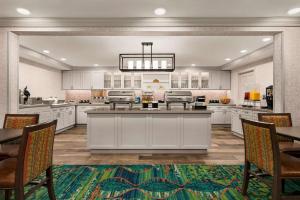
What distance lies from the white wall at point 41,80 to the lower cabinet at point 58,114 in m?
1.11

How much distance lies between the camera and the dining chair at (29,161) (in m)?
1.54

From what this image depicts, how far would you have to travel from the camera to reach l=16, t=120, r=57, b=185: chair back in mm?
1559

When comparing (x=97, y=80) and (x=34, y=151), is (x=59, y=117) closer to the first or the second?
(x=97, y=80)

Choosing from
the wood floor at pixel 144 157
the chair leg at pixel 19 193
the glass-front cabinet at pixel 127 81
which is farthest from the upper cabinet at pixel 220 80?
the chair leg at pixel 19 193

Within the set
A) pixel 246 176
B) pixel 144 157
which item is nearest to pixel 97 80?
pixel 144 157

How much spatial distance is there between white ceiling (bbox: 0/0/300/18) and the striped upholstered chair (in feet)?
6.66

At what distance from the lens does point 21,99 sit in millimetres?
5473

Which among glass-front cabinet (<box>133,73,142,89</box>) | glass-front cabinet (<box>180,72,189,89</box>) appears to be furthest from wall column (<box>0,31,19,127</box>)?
glass-front cabinet (<box>180,72,189,89</box>)

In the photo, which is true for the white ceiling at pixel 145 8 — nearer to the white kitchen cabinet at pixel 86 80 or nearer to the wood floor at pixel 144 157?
the wood floor at pixel 144 157

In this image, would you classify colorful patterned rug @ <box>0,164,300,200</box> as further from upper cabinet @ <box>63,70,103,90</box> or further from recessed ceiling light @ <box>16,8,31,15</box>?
upper cabinet @ <box>63,70,103,90</box>

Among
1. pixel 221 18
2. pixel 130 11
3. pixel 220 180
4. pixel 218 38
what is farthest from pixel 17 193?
pixel 218 38

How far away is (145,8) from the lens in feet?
10.7

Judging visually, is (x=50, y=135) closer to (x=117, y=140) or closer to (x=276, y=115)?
(x=117, y=140)

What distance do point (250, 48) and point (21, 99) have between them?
261 inches
